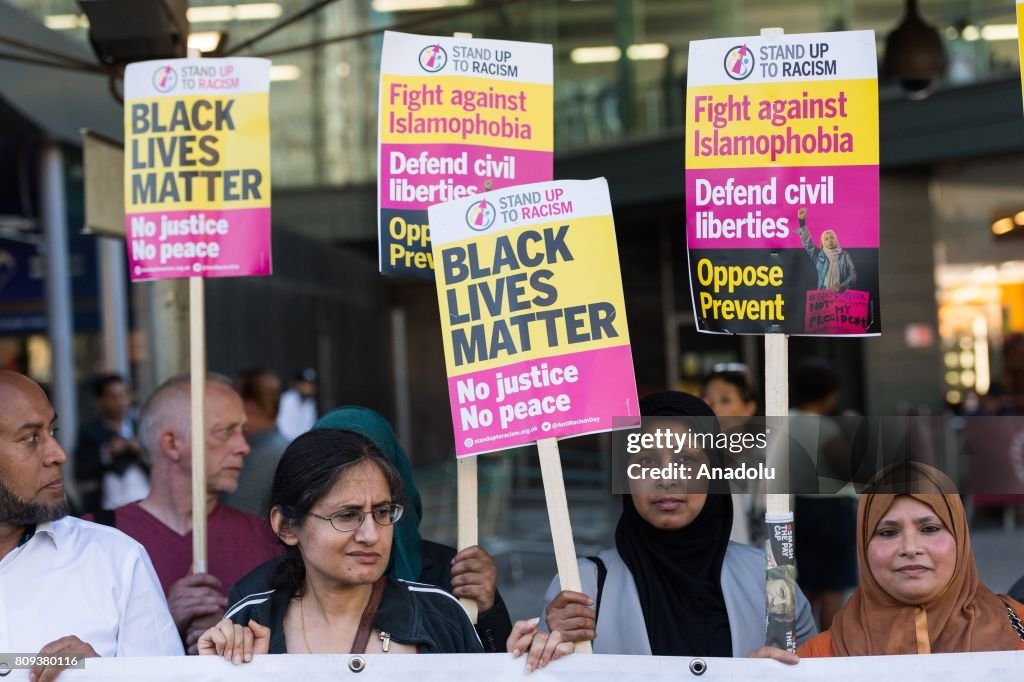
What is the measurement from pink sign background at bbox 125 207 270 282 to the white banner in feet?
4.78

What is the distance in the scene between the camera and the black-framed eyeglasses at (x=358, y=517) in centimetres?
281

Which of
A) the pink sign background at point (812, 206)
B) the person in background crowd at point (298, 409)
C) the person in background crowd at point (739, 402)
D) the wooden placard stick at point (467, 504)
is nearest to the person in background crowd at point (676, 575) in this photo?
the wooden placard stick at point (467, 504)

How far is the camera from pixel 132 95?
3.90 metres

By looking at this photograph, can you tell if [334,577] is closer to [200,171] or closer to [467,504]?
[467,504]

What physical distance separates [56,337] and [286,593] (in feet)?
27.6

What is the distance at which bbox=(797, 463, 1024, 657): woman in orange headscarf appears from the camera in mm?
2814

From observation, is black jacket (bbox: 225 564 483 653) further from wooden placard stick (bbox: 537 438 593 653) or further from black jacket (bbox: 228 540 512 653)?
wooden placard stick (bbox: 537 438 593 653)

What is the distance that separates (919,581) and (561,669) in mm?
854

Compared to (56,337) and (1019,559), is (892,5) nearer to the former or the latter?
(56,337)

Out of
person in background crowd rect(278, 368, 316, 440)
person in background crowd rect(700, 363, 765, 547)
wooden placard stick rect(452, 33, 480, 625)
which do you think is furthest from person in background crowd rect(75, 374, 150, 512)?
wooden placard stick rect(452, 33, 480, 625)

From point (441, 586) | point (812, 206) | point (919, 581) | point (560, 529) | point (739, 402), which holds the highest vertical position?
point (812, 206)

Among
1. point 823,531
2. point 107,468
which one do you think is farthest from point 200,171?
point 107,468

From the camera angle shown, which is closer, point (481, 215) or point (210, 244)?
point (481, 215)

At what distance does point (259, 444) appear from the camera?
5.64 meters
